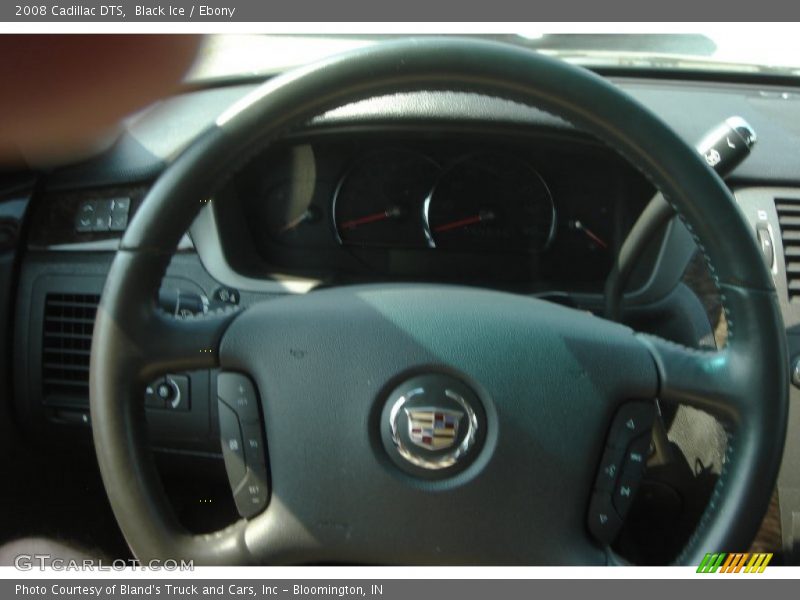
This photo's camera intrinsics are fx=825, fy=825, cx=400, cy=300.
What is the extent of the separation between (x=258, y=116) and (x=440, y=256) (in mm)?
906

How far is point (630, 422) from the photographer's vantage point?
3.32 ft

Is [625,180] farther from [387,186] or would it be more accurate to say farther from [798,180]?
[387,186]

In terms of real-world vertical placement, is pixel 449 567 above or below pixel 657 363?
below

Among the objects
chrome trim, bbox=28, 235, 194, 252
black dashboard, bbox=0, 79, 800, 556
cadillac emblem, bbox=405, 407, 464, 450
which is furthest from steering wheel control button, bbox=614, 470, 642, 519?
chrome trim, bbox=28, 235, 194, 252

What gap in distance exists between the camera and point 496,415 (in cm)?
99

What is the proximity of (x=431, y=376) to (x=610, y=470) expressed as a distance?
9.8 inches

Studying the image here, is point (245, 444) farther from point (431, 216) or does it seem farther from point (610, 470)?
point (431, 216)

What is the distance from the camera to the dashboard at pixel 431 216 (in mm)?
1726

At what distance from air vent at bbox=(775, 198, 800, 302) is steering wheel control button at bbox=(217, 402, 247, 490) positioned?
1.01 metres

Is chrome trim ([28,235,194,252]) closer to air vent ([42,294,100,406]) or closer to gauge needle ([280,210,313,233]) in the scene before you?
air vent ([42,294,100,406])

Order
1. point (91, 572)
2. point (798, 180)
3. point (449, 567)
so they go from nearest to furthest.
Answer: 1. point (449, 567)
2. point (91, 572)
3. point (798, 180)

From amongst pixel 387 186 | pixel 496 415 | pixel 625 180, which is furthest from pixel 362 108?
pixel 496 415

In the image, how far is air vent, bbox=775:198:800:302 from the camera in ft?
4.81

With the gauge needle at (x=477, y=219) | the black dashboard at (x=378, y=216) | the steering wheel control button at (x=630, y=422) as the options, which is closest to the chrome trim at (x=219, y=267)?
the black dashboard at (x=378, y=216)
